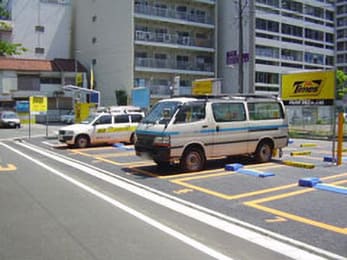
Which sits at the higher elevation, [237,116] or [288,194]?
[237,116]

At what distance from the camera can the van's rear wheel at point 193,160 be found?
1262cm

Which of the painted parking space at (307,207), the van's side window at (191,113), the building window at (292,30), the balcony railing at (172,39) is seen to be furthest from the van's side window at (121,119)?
the building window at (292,30)

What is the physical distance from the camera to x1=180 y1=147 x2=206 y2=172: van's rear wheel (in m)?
12.6

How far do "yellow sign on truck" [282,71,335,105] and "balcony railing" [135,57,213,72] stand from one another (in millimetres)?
21907

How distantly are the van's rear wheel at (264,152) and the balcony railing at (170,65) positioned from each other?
36.3 metres

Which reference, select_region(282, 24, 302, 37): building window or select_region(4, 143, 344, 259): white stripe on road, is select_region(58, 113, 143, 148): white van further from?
select_region(282, 24, 302, 37): building window

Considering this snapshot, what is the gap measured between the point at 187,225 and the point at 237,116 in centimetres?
698

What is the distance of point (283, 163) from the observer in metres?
14.1

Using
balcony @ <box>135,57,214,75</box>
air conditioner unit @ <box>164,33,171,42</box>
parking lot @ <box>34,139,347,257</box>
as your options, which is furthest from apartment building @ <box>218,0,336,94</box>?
parking lot @ <box>34,139,347,257</box>

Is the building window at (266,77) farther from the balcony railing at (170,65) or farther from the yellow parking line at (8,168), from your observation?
the yellow parking line at (8,168)

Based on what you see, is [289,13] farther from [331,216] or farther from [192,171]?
[331,216]

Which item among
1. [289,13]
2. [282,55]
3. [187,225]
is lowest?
[187,225]

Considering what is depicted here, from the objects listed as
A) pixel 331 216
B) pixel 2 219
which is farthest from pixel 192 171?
pixel 2 219

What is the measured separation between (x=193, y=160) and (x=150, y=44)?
38545 millimetres
